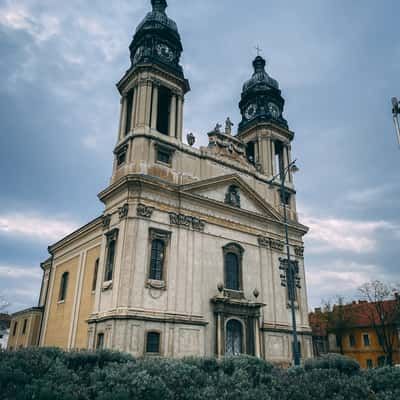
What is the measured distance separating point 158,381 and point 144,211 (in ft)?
44.3

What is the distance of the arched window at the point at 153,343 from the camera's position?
20.7 metres

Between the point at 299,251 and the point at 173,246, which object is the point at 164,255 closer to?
the point at 173,246

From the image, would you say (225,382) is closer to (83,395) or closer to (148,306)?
(83,395)

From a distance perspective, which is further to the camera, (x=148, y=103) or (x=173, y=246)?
(x=148, y=103)

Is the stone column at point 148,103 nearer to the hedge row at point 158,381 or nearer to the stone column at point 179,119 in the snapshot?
the stone column at point 179,119

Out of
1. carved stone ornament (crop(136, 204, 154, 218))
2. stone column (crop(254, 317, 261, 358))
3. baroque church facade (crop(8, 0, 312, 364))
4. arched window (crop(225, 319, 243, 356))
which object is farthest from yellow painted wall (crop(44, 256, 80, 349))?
stone column (crop(254, 317, 261, 358))

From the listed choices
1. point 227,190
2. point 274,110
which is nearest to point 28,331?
point 227,190

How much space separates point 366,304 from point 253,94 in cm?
3191

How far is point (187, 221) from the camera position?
24.9 meters

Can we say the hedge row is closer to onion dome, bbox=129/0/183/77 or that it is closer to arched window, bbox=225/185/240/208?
arched window, bbox=225/185/240/208

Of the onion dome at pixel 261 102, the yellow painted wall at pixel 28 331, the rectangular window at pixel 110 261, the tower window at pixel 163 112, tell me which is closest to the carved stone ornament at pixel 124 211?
the rectangular window at pixel 110 261

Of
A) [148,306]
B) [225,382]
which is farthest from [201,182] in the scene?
[225,382]

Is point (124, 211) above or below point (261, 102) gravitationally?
below

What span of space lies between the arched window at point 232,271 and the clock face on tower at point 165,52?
15.9m
